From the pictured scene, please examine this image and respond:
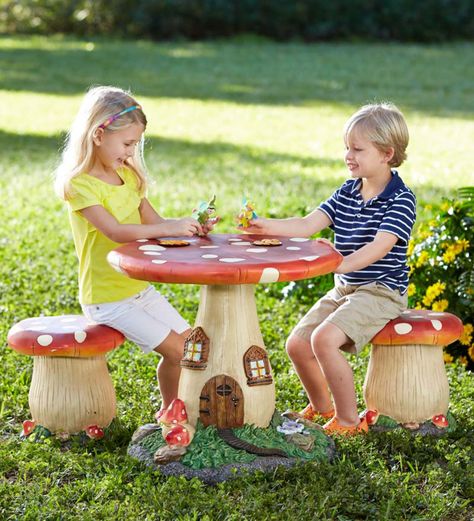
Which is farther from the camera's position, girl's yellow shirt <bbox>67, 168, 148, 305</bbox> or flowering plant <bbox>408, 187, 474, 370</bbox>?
flowering plant <bbox>408, 187, 474, 370</bbox>

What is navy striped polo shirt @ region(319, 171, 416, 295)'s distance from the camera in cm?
426

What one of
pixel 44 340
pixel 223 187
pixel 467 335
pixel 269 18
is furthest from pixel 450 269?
pixel 269 18

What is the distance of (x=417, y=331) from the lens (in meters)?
4.26

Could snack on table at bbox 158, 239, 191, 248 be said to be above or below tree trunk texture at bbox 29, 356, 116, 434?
above

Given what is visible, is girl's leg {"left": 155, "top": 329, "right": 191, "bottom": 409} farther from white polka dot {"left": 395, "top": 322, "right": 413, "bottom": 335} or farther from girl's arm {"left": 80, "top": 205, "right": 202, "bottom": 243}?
white polka dot {"left": 395, "top": 322, "right": 413, "bottom": 335}

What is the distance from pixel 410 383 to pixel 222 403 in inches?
33.8

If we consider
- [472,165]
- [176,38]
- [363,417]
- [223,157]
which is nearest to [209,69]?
[176,38]

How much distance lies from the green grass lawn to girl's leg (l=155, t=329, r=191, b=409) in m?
0.15

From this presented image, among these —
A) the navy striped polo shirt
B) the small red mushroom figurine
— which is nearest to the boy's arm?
the navy striped polo shirt

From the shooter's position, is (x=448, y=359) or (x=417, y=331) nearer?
(x=417, y=331)

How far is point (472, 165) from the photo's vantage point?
1009 centimetres

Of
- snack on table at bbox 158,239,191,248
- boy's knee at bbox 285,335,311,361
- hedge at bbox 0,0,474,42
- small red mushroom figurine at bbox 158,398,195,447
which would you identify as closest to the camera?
small red mushroom figurine at bbox 158,398,195,447

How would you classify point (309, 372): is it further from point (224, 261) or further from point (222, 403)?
point (224, 261)

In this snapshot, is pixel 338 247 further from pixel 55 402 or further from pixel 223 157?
pixel 223 157
